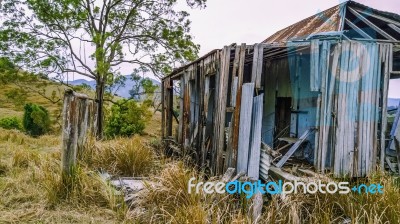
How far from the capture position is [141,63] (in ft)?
54.1

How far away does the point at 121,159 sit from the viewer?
7199 millimetres

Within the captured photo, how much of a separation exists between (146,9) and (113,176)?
11.8 metres

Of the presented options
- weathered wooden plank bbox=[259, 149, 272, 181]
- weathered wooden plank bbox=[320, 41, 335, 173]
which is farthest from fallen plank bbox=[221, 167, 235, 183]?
weathered wooden plank bbox=[320, 41, 335, 173]

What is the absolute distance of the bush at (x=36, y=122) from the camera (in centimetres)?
1777

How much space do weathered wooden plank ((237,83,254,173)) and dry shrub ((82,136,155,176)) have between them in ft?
8.15

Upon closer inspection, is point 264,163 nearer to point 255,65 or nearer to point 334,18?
point 255,65

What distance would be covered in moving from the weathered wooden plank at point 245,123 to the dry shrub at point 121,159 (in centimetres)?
248

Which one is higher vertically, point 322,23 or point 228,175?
point 322,23

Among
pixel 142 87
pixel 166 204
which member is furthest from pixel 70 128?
pixel 142 87

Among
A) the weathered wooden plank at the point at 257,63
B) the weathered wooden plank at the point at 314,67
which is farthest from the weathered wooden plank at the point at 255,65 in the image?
the weathered wooden plank at the point at 314,67

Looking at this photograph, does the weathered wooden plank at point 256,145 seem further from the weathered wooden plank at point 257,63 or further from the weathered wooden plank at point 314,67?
the weathered wooden plank at point 314,67

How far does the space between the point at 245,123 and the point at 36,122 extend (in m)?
15.7

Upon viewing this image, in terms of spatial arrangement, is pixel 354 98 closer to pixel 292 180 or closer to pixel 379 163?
pixel 379 163

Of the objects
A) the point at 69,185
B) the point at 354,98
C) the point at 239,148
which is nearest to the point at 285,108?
the point at 354,98
